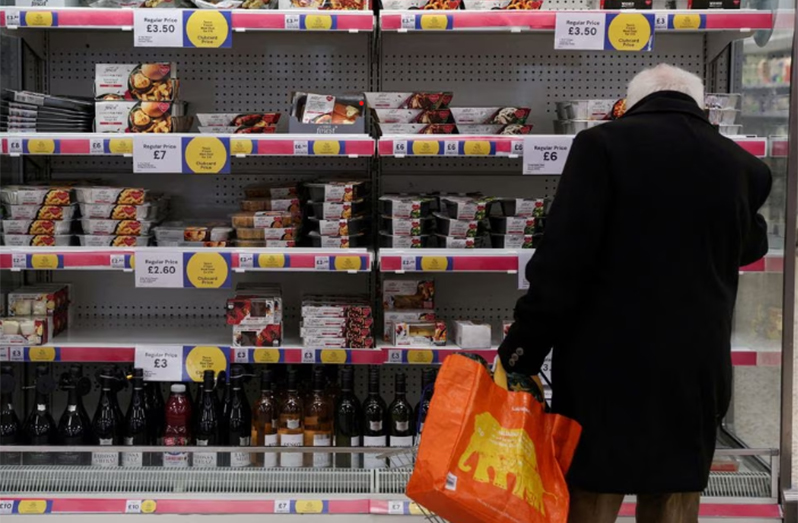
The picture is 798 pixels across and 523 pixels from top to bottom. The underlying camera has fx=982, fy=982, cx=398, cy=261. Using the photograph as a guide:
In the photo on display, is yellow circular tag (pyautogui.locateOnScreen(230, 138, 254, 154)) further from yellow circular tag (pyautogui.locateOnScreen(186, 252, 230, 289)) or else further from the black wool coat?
the black wool coat

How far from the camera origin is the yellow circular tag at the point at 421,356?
3631 millimetres

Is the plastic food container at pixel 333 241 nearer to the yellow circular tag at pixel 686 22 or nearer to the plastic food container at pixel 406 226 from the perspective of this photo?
the plastic food container at pixel 406 226

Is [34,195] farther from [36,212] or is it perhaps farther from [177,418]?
[177,418]

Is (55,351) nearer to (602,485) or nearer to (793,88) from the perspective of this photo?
(602,485)

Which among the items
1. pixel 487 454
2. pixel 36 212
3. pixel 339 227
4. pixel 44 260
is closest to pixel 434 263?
pixel 339 227

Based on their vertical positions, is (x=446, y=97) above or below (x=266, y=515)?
above

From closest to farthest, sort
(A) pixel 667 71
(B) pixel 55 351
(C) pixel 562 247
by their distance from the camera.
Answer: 1. (C) pixel 562 247
2. (A) pixel 667 71
3. (B) pixel 55 351

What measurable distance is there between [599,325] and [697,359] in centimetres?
26

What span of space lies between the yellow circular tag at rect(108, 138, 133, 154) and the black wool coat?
5.71 feet

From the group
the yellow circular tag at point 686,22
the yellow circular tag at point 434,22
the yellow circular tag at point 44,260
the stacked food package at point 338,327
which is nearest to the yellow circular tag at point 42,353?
the yellow circular tag at point 44,260

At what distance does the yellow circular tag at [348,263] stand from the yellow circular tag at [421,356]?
379mm

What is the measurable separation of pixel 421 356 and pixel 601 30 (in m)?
1.35

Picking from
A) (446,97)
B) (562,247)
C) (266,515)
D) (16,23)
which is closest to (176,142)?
(16,23)

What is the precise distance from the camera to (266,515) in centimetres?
340
